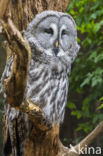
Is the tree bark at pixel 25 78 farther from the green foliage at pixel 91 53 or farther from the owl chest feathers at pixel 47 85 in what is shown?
the green foliage at pixel 91 53

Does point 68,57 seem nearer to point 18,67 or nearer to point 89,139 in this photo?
point 89,139

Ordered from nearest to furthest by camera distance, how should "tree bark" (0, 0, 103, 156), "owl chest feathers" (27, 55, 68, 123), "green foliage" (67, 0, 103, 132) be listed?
"tree bark" (0, 0, 103, 156)
"owl chest feathers" (27, 55, 68, 123)
"green foliage" (67, 0, 103, 132)

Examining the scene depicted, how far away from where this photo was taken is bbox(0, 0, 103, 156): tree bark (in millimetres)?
1112

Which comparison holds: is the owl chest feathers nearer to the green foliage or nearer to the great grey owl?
the great grey owl

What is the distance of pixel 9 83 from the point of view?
49.2 inches

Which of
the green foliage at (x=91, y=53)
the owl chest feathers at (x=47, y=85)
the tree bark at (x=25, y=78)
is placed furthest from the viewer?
the green foliage at (x=91, y=53)

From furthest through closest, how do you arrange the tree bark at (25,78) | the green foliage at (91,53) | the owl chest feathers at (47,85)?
the green foliage at (91,53) → the owl chest feathers at (47,85) → the tree bark at (25,78)

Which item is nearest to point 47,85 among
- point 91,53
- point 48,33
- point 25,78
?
point 48,33

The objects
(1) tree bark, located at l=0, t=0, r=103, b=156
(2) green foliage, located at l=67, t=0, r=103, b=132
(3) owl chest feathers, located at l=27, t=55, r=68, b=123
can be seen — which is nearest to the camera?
(1) tree bark, located at l=0, t=0, r=103, b=156

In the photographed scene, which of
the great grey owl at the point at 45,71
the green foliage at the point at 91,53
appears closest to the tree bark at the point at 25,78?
the great grey owl at the point at 45,71

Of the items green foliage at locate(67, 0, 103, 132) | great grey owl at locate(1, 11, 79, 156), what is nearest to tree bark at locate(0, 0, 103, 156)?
great grey owl at locate(1, 11, 79, 156)

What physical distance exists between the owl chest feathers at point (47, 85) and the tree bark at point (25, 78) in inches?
4.4

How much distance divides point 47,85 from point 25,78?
0.48m

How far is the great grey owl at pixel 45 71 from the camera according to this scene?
1.70 metres
